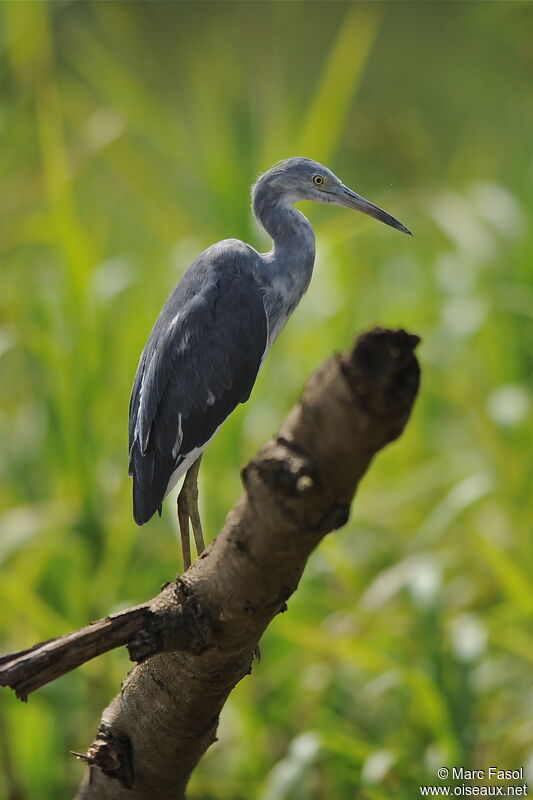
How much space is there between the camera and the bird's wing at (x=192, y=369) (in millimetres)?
2656

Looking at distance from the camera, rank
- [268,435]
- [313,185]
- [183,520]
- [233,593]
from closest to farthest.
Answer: [233,593] < [313,185] < [183,520] < [268,435]

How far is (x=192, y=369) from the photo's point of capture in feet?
8.91

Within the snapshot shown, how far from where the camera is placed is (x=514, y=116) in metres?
5.83

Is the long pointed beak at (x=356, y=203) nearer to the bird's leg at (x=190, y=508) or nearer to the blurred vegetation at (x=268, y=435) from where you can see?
the bird's leg at (x=190, y=508)

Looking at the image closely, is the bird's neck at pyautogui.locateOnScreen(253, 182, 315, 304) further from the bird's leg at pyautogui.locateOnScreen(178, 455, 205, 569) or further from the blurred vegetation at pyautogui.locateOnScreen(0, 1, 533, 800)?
the blurred vegetation at pyautogui.locateOnScreen(0, 1, 533, 800)

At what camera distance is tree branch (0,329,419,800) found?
1.57 m

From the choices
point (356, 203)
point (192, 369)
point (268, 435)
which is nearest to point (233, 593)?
point (192, 369)

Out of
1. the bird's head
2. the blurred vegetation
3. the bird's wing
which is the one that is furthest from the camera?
the blurred vegetation

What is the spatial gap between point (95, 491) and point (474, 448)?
164 centimetres

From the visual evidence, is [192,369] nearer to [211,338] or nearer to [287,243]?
[211,338]

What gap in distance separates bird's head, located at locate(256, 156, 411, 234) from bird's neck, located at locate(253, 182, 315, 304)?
2 cm

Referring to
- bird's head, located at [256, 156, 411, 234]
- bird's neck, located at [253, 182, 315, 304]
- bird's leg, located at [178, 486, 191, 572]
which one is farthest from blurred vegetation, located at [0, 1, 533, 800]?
bird's head, located at [256, 156, 411, 234]

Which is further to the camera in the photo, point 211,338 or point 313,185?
point 313,185

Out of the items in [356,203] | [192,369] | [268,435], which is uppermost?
[268,435]
